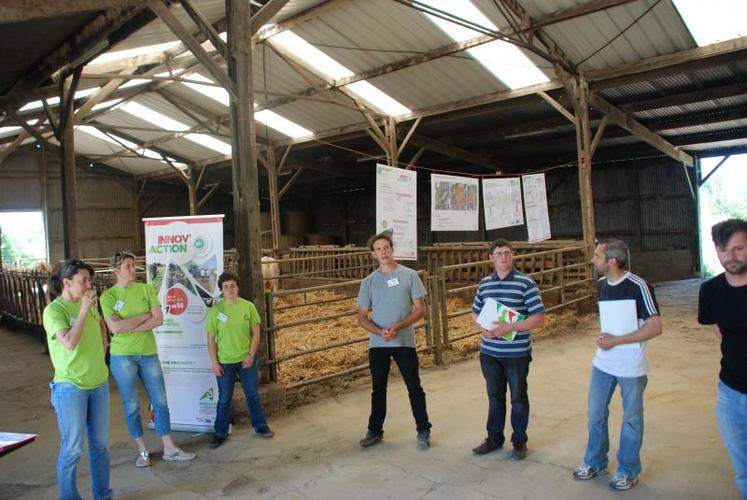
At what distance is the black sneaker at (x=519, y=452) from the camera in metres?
3.66

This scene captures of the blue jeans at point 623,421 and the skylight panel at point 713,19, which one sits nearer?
the blue jeans at point 623,421

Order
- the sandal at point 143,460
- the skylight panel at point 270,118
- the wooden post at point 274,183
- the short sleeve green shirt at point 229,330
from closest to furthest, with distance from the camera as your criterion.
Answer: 1. the sandal at point 143,460
2. the short sleeve green shirt at point 229,330
3. the skylight panel at point 270,118
4. the wooden post at point 274,183

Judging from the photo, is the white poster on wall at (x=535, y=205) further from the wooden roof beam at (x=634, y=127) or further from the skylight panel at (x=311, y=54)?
the skylight panel at (x=311, y=54)

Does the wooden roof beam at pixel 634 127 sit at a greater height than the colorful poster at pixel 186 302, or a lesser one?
greater

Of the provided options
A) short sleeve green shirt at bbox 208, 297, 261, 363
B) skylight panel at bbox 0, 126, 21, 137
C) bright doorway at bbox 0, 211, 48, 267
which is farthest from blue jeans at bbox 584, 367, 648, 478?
bright doorway at bbox 0, 211, 48, 267

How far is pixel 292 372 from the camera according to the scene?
615 cm

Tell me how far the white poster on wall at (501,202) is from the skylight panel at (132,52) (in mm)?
6359

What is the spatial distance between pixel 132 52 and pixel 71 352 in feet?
29.7

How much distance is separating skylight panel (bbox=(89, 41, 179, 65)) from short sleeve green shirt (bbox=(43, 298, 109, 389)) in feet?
27.3

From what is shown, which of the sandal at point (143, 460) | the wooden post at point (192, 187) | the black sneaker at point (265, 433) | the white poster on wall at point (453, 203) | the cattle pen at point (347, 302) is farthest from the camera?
the wooden post at point (192, 187)

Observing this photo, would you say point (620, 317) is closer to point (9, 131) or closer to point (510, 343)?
point (510, 343)

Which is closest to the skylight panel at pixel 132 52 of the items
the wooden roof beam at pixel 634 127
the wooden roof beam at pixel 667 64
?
the wooden roof beam at pixel 667 64

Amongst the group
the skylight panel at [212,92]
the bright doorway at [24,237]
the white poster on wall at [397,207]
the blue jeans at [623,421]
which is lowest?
the blue jeans at [623,421]

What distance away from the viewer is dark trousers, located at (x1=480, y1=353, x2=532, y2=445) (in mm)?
3639
